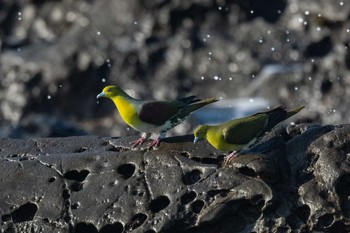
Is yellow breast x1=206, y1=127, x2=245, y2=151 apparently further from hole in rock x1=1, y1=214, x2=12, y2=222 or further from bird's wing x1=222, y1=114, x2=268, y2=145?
hole in rock x1=1, y1=214, x2=12, y2=222

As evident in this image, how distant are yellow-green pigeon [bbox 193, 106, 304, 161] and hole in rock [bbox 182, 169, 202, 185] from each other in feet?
0.72

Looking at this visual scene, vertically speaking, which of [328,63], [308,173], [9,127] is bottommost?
[9,127]

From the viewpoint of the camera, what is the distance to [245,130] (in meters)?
6.88

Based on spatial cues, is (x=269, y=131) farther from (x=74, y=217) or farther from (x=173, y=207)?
(x=74, y=217)

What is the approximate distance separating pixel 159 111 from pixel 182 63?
5326 millimetres

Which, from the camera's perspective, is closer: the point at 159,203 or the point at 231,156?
the point at 159,203

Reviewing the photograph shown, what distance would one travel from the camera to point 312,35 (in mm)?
12258

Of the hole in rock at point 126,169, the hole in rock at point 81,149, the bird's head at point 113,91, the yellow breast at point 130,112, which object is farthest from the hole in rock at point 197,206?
the bird's head at point 113,91

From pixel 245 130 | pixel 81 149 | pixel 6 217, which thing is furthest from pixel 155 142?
pixel 6 217

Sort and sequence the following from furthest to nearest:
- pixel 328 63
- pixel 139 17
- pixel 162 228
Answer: pixel 139 17 → pixel 328 63 → pixel 162 228

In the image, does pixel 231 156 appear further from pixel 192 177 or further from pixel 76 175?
pixel 76 175

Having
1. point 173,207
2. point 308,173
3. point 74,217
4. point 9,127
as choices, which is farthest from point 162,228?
point 9,127

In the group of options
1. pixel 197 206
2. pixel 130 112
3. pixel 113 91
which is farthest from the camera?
pixel 113 91

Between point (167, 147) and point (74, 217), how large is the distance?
0.88 metres
